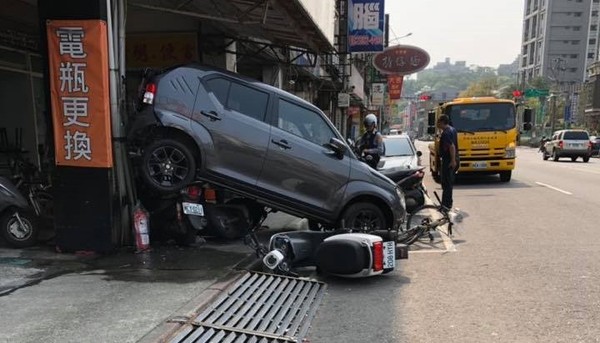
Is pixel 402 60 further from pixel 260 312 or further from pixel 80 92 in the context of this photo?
pixel 260 312

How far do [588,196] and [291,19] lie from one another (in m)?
8.33

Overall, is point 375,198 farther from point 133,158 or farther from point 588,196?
point 588,196

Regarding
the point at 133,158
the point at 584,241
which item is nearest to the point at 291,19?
the point at 133,158

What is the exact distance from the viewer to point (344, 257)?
5.84 m

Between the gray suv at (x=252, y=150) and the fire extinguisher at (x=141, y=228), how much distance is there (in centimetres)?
37

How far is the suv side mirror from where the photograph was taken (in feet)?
24.1

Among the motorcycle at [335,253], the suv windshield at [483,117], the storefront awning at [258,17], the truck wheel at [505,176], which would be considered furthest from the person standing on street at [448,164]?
the truck wheel at [505,176]

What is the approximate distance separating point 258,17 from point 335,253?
5.68 m

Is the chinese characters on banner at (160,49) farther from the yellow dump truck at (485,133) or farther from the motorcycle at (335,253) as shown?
the yellow dump truck at (485,133)

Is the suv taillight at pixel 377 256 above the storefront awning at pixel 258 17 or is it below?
below

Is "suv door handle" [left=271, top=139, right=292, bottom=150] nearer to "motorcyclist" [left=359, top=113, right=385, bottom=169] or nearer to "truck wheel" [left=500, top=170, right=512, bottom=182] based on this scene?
"motorcyclist" [left=359, top=113, right=385, bottom=169]

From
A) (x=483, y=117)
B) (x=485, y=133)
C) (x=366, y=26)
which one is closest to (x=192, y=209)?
(x=485, y=133)

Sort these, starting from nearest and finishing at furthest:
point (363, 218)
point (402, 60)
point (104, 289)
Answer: point (104, 289), point (363, 218), point (402, 60)

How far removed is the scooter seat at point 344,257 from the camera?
5.80 meters
